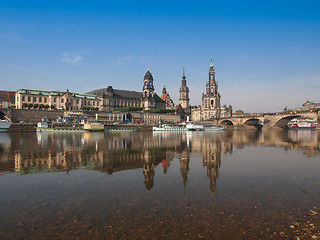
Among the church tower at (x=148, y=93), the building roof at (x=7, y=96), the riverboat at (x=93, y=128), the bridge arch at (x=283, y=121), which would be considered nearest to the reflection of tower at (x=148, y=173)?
the riverboat at (x=93, y=128)

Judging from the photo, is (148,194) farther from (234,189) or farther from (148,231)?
(234,189)

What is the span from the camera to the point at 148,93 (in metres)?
141

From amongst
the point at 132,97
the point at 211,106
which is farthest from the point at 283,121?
the point at 132,97

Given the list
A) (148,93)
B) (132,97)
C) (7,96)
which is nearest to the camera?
(7,96)

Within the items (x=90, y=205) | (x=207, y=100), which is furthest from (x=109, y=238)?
(x=207, y=100)

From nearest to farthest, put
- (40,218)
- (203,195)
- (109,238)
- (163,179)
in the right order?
(109,238), (40,218), (203,195), (163,179)

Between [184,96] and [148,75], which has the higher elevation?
[148,75]

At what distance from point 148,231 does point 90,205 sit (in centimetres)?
302

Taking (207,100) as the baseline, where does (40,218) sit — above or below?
below

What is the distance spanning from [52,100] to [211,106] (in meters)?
100

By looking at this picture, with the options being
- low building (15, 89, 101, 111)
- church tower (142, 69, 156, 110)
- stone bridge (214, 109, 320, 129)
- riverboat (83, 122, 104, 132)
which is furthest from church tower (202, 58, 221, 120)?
riverboat (83, 122, 104, 132)

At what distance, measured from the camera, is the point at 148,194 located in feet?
33.1

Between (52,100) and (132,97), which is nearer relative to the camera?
(52,100)

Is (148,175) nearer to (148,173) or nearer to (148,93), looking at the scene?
(148,173)
